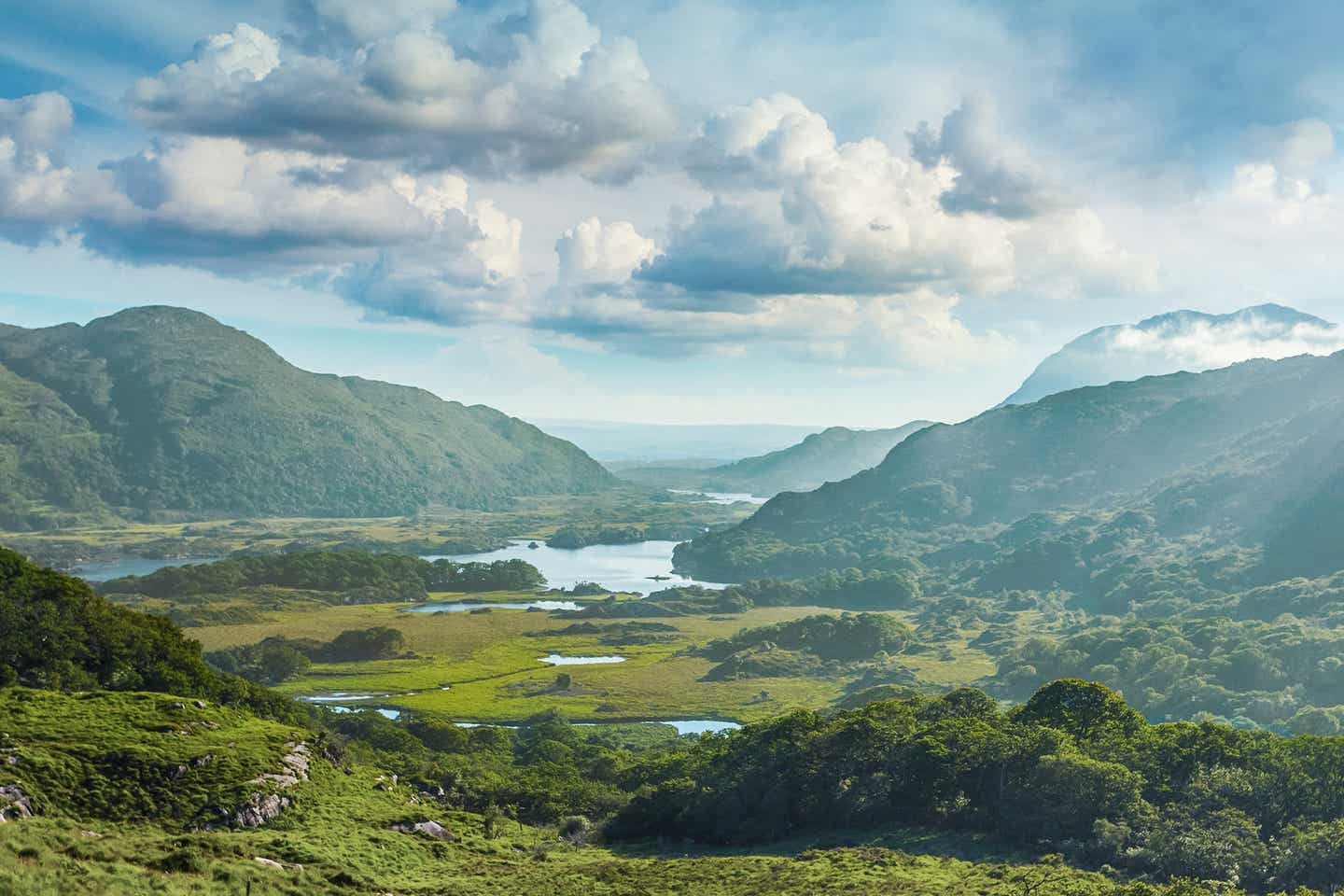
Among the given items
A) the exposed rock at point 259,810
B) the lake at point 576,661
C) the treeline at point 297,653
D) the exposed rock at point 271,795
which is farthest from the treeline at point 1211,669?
the exposed rock at point 259,810

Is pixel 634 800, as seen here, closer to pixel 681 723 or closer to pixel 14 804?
pixel 14 804

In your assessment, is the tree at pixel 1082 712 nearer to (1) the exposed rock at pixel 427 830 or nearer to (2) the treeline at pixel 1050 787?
(2) the treeline at pixel 1050 787

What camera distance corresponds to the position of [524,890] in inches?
2063

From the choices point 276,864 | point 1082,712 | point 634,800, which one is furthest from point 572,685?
point 276,864

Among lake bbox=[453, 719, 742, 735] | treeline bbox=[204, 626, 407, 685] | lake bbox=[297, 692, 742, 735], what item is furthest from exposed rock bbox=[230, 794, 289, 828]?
treeline bbox=[204, 626, 407, 685]

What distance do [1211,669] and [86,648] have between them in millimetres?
155500

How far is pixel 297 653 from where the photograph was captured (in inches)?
6855

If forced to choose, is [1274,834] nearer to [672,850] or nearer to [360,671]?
[672,850]

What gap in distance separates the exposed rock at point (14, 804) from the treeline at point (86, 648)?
2799 centimetres

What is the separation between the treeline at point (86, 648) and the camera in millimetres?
75113

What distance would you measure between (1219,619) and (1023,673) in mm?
47034

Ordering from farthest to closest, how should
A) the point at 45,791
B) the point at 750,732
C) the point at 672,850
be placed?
1. the point at 750,732
2. the point at 672,850
3. the point at 45,791

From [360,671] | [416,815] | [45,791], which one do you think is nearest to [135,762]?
[45,791]

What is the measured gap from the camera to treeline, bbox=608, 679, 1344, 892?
6059 centimetres
